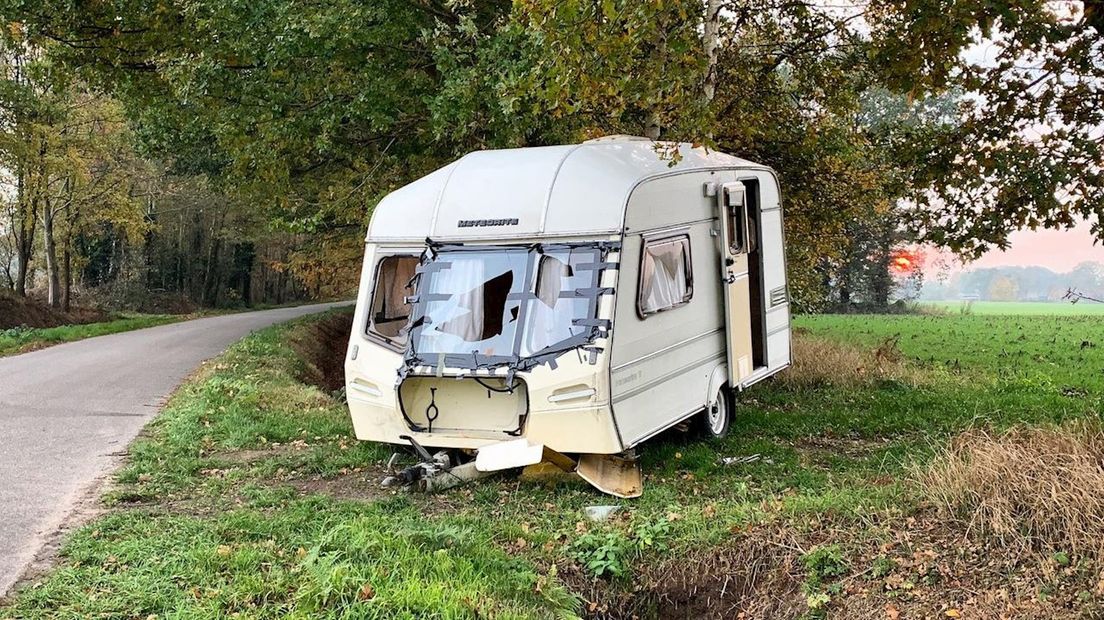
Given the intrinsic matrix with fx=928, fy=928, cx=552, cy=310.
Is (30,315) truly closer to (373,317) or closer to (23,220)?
(23,220)

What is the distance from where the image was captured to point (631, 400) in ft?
26.9

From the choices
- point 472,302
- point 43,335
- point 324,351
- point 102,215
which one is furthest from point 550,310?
Answer: point 102,215

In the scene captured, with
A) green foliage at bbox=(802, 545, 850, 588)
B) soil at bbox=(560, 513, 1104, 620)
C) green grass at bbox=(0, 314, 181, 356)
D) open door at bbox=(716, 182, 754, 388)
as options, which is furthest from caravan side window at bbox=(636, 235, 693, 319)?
green grass at bbox=(0, 314, 181, 356)

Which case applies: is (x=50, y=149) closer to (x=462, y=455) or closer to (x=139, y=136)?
(x=139, y=136)

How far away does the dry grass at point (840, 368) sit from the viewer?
1476cm

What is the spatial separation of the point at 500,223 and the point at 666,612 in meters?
3.87

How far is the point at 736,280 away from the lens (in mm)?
10602

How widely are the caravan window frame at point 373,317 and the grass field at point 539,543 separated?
122 cm

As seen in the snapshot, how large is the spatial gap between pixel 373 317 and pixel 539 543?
11.1 feet

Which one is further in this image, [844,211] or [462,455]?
[844,211]

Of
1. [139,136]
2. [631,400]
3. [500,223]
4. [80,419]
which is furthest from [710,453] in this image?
[139,136]

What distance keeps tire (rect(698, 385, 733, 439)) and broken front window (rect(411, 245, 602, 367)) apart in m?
2.64

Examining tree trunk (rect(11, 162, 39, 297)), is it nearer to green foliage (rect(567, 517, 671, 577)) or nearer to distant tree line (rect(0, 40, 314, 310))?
distant tree line (rect(0, 40, 314, 310))

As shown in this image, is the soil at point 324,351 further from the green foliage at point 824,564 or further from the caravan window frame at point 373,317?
the green foliage at point 824,564
